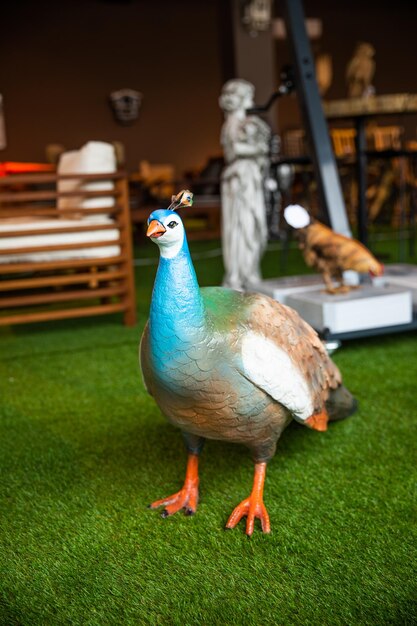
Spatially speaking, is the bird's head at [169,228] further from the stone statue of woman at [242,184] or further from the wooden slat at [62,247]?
the stone statue of woman at [242,184]

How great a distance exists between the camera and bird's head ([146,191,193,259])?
1330 millimetres

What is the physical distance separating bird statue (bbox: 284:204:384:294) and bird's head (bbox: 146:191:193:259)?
1446 mm

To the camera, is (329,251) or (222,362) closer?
(222,362)

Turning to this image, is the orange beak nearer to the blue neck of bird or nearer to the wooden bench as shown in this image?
the blue neck of bird

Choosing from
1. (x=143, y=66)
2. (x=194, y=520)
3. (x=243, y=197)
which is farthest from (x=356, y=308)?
(x=143, y=66)

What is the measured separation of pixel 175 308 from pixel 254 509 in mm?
511

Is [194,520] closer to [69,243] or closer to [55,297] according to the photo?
[55,297]

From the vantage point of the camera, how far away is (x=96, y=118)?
1185cm

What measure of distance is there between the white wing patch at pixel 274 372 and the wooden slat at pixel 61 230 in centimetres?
215

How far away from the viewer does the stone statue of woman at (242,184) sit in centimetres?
385

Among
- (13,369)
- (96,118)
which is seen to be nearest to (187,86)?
(96,118)

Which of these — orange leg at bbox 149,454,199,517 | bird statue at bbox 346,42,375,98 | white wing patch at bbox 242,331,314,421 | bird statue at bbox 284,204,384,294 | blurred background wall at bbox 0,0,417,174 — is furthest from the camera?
blurred background wall at bbox 0,0,417,174

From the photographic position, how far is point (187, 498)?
1648 mm

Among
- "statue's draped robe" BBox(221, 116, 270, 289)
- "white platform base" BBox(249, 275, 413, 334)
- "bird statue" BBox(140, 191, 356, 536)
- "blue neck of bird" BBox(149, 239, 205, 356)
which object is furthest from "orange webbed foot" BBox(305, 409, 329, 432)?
"statue's draped robe" BBox(221, 116, 270, 289)
